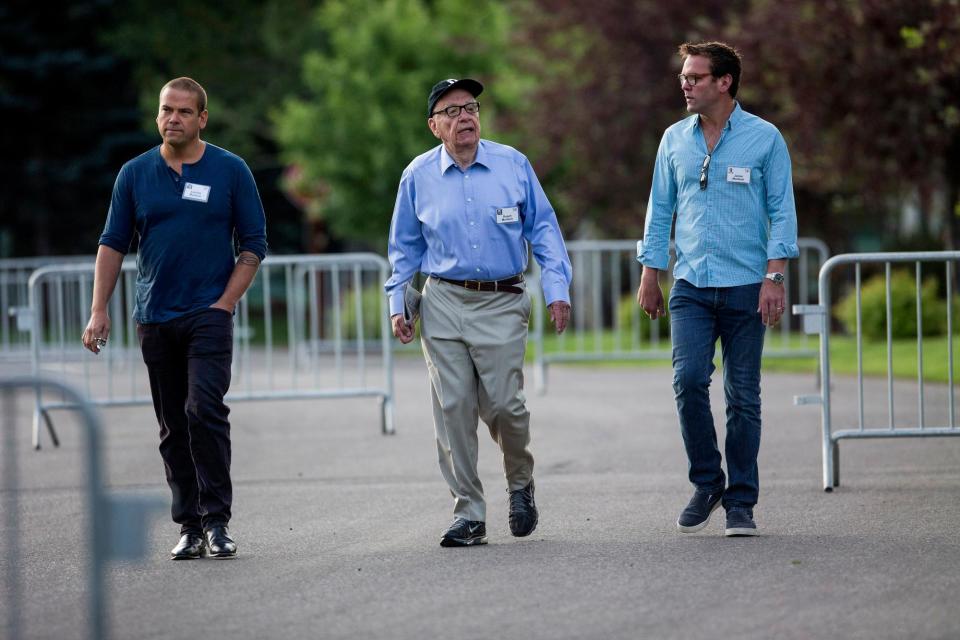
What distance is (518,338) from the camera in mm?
7066

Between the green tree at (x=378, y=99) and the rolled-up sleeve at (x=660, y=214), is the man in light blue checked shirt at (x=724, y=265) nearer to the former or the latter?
the rolled-up sleeve at (x=660, y=214)

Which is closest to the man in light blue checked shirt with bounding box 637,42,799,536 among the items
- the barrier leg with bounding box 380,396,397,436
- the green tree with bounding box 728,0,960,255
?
the barrier leg with bounding box 380,396,397,436

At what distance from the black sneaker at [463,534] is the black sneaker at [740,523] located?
3.53 ft

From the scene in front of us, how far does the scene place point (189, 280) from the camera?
22.2ft

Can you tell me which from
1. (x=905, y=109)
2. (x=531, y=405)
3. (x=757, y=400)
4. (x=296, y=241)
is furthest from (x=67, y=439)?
(x=296, y=241)

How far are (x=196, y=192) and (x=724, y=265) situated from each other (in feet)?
7.56

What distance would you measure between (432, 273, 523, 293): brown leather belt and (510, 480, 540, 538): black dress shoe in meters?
0.89

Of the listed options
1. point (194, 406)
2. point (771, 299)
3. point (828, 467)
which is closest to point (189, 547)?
point (194, 406)

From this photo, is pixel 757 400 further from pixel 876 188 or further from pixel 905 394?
pixel 876 188

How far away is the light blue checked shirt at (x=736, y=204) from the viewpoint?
Answer: 275 inches

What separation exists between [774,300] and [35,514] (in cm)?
401

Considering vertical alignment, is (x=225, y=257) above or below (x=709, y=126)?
below

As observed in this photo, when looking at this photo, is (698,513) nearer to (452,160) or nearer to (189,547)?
(452,160)

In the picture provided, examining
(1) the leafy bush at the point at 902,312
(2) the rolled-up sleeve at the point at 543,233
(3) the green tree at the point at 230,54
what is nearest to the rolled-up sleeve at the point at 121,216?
(2) the rolled-up sleeve at the point at 543,233
